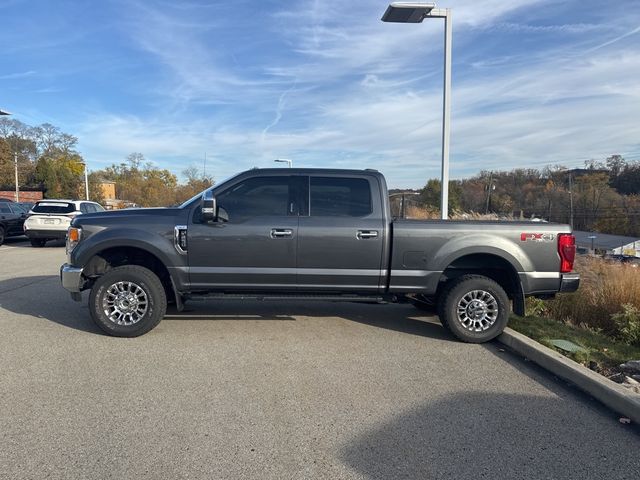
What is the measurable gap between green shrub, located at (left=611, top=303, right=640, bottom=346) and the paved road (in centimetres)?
164

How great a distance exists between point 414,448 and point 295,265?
285 centimetres

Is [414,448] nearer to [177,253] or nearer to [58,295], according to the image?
[177,253]

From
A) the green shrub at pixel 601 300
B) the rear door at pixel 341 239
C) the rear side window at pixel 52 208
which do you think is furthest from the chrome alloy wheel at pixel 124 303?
the rear side window at pixel 52 208

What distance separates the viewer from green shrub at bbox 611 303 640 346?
5562 millimetres

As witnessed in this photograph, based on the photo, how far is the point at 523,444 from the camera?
330cm

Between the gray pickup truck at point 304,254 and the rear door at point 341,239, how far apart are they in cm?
1

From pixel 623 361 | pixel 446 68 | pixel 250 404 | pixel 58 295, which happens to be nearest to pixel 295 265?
pixel 250 404

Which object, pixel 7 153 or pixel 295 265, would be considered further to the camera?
pixel 7 153

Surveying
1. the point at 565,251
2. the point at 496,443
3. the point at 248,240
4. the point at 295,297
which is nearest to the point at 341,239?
the point at 295,297

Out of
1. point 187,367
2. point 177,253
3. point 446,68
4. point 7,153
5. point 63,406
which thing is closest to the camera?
point 63,406

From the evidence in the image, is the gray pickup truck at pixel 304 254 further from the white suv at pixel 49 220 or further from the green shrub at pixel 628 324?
the white suv at pixel 49 220

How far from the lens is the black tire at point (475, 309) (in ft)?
18.4

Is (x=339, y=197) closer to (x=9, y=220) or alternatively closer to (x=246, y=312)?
(x=246, y=312)

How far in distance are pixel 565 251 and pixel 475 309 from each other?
1273 mm
